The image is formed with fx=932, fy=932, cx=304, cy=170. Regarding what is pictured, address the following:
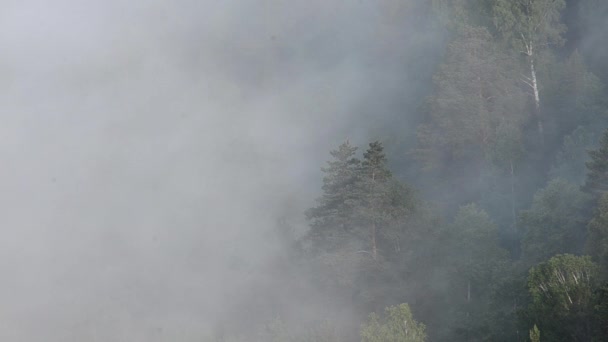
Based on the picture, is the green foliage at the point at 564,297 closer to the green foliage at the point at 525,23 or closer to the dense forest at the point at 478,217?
the dense forest at the point at 478,217

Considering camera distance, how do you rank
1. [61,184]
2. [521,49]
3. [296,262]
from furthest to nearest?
[61,184]
[521,49]
[296,262]

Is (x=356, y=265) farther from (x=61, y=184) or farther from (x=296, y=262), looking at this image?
(x=61, y=184)

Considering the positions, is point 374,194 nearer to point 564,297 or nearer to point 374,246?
point 374,246

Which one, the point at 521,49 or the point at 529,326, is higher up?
the point at 521,49

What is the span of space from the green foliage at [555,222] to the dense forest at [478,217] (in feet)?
0.26

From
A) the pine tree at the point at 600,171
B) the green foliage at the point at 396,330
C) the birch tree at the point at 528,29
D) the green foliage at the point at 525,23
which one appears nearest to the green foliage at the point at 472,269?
the green foliage at the point at 396,330

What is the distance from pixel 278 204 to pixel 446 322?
3852cm

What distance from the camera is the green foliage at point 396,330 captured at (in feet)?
129

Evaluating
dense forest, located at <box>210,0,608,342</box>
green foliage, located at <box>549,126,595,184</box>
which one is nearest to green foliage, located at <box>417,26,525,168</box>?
dense forest, located at <box>210,0,608,342</box>

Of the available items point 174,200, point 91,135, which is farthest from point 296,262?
point 91,135

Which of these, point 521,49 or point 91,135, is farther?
point 91,135

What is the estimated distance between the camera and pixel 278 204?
81812 millimetres

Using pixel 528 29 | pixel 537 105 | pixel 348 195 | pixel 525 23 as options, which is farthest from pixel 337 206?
pixel 525 23

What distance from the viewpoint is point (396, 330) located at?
3975 centimetres
